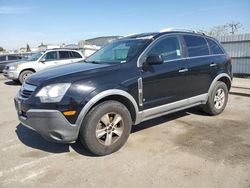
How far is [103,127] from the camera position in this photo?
365 centimetres

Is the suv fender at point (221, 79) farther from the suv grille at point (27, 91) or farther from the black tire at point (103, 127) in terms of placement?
the suv grille at point (27, 91)

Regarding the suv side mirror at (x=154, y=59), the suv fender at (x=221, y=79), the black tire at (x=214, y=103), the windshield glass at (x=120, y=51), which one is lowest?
the black tire at (x=214, y=103)

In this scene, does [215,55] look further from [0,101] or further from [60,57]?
[60,57]

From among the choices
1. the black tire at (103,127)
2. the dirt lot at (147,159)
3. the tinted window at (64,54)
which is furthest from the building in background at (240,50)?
the black tire at (103,127)

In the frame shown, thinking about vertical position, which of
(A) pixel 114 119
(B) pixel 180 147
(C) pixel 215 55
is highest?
(C) pixel 215 55

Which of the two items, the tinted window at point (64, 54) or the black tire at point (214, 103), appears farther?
the tinted window at point (64, 54)

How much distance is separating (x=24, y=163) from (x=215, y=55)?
435cm

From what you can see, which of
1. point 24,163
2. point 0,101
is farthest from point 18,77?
point 24,163

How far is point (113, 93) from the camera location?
3.58 m

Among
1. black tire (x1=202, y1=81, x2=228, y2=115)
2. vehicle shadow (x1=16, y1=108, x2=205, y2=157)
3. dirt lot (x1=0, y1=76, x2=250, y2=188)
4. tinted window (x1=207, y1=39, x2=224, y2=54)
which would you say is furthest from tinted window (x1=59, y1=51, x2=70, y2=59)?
black tire (x1=202, y1=81, x2=228, y2=115)

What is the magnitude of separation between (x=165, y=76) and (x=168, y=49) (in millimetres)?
582

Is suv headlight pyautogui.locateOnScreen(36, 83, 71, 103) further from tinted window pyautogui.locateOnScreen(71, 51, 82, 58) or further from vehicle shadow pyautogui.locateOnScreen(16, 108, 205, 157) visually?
tinted window pyautogui.locateOnScreen(71, 51, 82, 58)

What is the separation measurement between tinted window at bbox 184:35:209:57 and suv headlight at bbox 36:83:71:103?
269 cm

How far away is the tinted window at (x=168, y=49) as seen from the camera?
431cm
